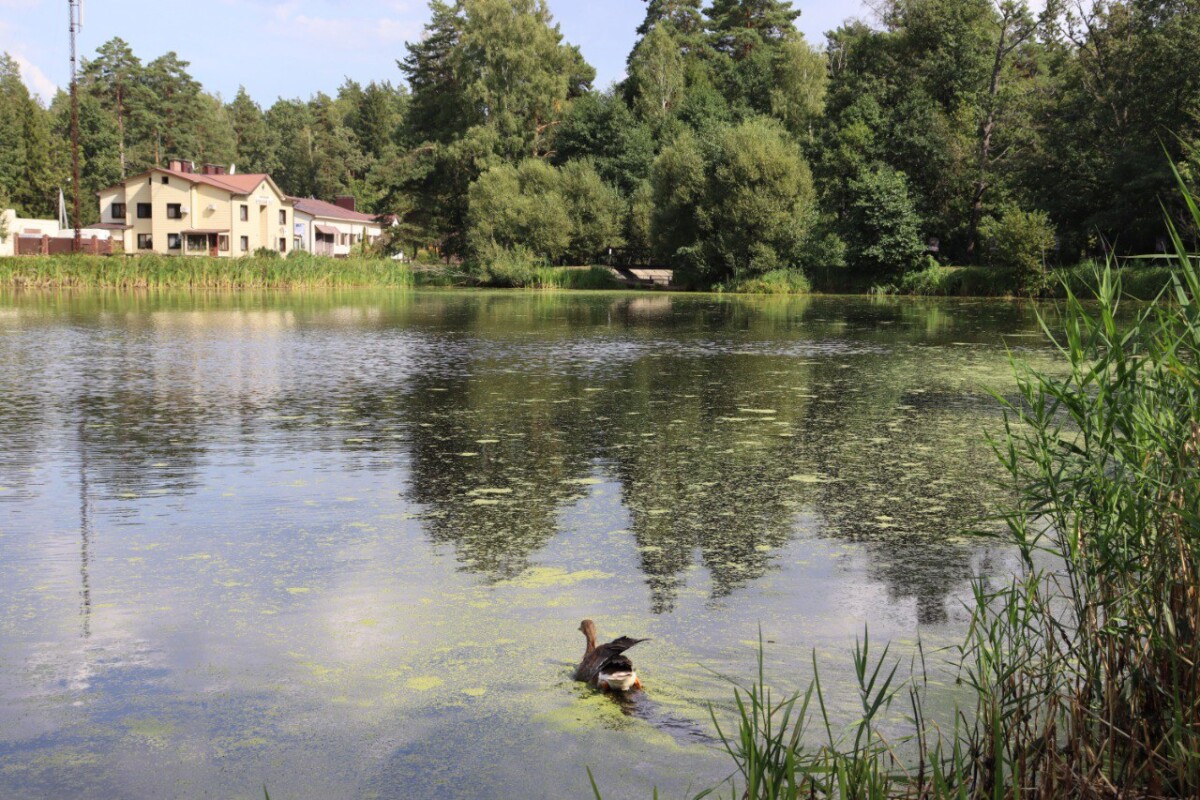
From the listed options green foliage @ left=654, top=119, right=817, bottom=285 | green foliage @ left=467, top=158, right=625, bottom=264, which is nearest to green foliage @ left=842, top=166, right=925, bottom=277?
green foliage @ left=654, top=119, right=817, bottom=285

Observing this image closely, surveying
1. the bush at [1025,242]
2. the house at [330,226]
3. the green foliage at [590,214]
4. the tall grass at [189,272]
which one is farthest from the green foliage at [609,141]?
the bush at [1025,242]

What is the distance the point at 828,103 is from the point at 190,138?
63480mm

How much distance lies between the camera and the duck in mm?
4293

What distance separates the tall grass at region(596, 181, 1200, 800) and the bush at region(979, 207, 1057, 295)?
3573 centimetres

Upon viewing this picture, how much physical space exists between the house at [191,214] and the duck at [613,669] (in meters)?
63.7

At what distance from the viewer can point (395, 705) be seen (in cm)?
423

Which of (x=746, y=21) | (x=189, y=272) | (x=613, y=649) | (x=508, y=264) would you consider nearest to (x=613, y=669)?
(x=613, y=649)

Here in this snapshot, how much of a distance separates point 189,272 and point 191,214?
73.0 ft

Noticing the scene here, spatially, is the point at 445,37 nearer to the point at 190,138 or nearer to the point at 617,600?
the point at 190,138

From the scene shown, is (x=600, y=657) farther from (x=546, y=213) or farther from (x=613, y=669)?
(x=546, y=213)

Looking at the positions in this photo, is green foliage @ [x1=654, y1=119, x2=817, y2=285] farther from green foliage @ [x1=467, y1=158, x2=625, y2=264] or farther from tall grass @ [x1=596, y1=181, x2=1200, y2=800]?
tall grass @ [x1=596, y1=181, x2=1200, y2=800]

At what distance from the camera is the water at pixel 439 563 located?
388 centimetres

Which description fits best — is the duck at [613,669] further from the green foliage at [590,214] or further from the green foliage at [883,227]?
the green foliage at [590,214]

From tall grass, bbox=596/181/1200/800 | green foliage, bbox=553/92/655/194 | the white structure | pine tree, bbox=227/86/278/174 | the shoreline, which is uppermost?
pine tree, bbox=227/86/278/174
